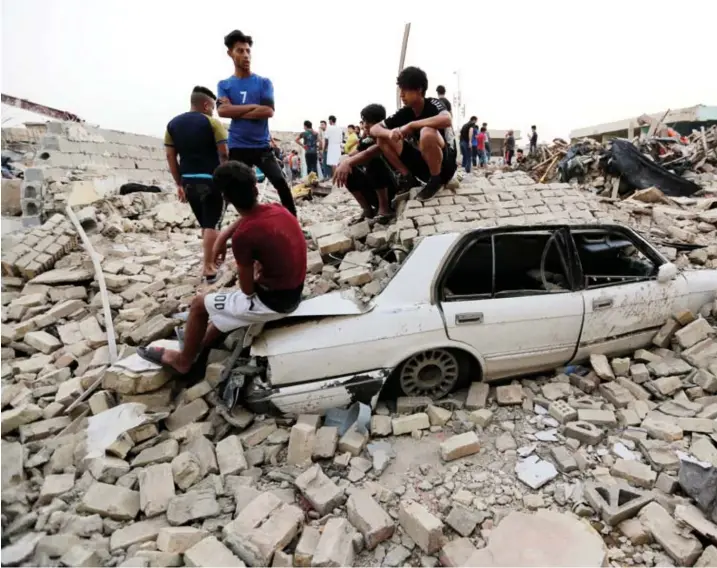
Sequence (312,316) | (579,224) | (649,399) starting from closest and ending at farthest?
1. (312,316)
2. (649,399)
3. (579,224)

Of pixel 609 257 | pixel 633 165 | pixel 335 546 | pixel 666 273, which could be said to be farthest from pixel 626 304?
pixel 633 165

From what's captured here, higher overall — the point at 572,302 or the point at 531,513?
the point at 572,302

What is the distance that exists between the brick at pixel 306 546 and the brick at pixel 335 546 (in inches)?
1.1

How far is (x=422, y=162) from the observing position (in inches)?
186

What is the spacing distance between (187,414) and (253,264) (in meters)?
1.08

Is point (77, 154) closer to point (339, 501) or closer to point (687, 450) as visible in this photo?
point (339, 501)

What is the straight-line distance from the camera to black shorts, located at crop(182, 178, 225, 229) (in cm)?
414

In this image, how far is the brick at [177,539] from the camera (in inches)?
80.5

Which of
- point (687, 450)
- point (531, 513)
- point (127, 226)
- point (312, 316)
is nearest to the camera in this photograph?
point (531, 513)

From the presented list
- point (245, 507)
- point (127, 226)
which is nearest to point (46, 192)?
point (127, 226)

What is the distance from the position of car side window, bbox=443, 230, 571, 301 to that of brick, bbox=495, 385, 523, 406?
65 centimetres

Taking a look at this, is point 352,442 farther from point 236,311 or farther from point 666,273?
point 666,273

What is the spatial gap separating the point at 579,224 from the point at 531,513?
6.80 ft

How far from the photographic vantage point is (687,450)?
2.60 metres
